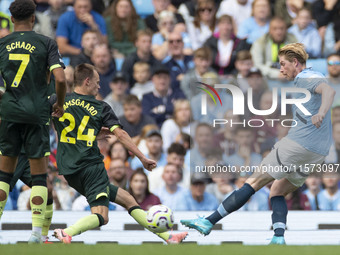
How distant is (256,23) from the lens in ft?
44.0

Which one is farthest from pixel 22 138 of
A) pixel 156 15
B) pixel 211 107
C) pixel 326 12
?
pixel 326 12

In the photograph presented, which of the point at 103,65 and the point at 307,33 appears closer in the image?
the point at 103,65

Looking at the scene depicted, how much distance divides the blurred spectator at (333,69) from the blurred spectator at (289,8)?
104 centimetres

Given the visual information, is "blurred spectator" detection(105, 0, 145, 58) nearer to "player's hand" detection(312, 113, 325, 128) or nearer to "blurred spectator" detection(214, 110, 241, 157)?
"blurred spectator" detection(214, 110, 241, 157)

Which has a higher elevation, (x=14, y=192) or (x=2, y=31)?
(x=2, y=31)

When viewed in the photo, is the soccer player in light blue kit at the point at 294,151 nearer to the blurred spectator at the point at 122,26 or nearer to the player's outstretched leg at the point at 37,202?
the player's outstretched leg at the point at 37,202

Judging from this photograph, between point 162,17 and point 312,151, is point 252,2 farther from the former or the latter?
point 312,151

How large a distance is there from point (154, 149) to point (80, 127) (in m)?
4.38

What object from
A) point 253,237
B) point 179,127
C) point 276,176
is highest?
point 179,127

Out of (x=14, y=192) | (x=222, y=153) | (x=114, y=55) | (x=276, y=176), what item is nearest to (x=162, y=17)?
(x=114, y=55)

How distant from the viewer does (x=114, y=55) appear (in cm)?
1345

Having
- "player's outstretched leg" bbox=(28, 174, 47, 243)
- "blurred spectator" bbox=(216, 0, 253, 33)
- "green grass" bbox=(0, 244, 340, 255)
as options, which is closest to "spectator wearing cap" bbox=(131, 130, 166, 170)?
"blurred spectator" bbox=(216, 0, 253, 33)

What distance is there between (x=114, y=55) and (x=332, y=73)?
3647mm

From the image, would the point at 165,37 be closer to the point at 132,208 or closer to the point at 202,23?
the point at 202,23
